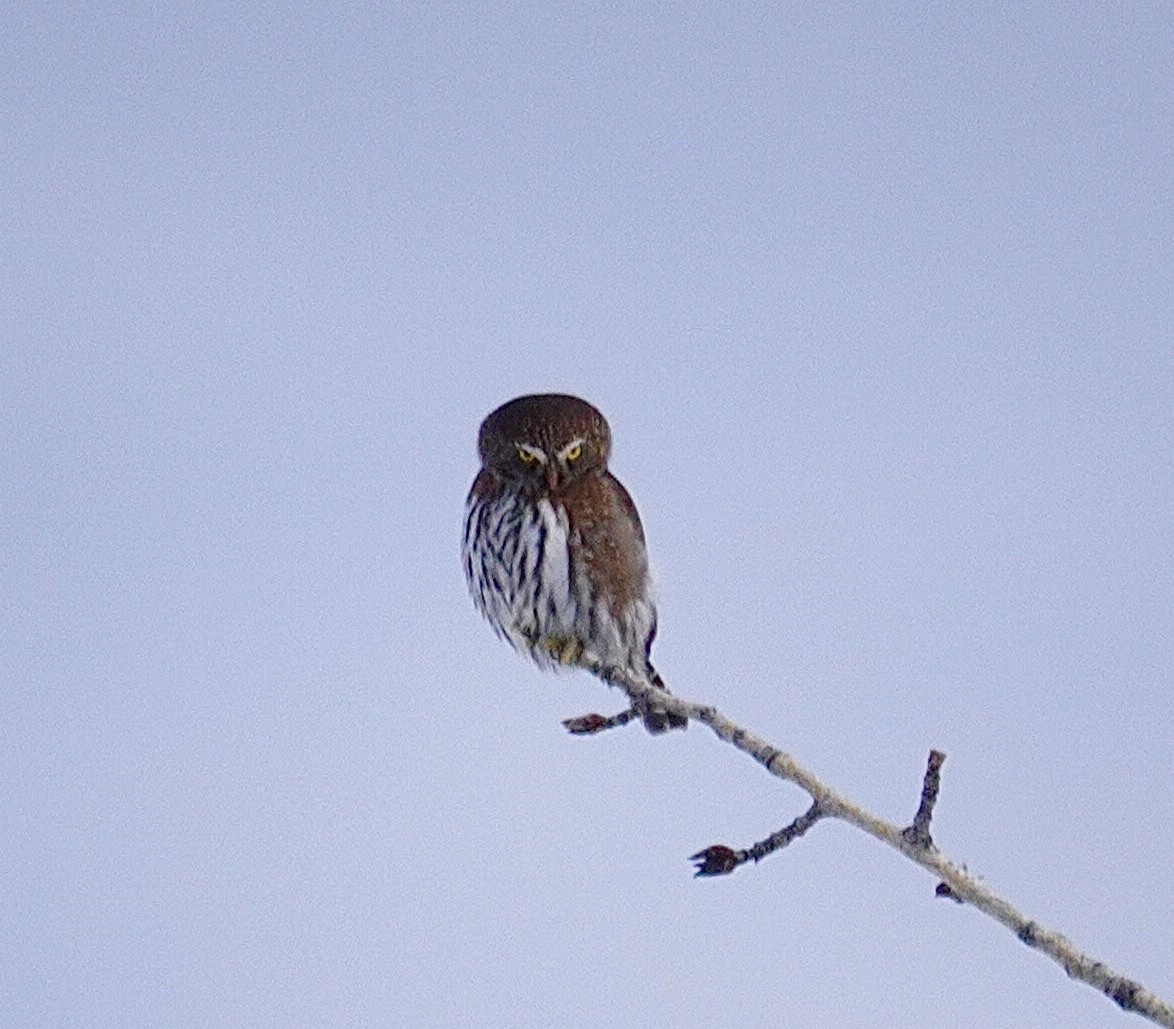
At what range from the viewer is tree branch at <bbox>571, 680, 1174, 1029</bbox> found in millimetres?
3559

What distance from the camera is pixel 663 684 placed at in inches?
334

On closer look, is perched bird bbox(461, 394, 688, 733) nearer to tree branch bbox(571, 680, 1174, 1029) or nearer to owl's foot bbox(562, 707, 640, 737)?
owl's foot bbox(562, 707, 640, 737)

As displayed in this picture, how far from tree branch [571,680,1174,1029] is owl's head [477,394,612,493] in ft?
9.09

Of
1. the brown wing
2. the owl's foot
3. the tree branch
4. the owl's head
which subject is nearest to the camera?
the tree branch

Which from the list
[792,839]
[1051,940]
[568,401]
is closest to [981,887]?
[1051,940]

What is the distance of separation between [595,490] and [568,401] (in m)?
0.44

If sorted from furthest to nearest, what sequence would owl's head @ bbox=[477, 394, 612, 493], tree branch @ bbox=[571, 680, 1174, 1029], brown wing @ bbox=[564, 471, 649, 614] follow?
brown wing @ bbox=[564, 471, 649, 614] < owl's head @ bbox=[477, 394, 612, 493] < tree branch @ bbox=[571, 680, 1174, 1029]

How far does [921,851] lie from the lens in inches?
159

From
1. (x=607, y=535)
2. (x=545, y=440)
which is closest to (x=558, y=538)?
(x=607, y=535)

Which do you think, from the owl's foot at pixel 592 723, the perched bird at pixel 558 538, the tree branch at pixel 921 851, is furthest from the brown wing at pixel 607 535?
the tree branch at pixel 921 851

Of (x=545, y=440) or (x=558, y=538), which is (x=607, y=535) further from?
(x=545, y=440)

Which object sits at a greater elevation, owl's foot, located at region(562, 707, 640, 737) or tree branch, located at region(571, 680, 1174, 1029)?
owl's foot, located at region(562, 707, 640, 737)

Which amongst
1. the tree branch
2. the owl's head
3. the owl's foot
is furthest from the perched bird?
the tree branch

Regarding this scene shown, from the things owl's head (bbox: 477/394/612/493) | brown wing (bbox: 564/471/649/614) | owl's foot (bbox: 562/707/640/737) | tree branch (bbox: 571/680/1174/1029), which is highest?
owl's head (bbox: 477/394/612/493)
